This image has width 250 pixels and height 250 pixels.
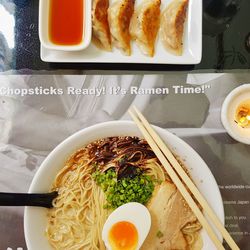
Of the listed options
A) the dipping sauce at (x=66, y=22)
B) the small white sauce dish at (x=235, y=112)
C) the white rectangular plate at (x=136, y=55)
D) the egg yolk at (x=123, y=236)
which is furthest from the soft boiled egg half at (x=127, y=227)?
the dipping sauce at (x=66, y=22)

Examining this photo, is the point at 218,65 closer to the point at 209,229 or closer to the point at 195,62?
the point at 195,62

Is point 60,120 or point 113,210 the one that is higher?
point 60,120

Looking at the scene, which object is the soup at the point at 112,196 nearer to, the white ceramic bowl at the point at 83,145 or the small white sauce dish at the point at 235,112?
the white ceramic bowl at the point at 83,145

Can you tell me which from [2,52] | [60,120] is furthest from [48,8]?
[60,120]

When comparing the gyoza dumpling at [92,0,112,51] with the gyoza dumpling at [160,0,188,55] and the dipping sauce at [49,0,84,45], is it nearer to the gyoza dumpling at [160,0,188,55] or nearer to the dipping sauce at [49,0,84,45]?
the dipping sauce at [49,0,84,45]

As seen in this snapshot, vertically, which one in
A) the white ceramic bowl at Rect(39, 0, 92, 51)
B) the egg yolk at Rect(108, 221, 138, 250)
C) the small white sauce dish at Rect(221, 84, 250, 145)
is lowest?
the egg yolk at Rect(108, 221, 138, 250)

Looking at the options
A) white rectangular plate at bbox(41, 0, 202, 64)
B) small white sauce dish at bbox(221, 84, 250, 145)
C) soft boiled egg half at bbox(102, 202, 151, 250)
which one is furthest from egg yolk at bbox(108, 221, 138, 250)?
white rectangular plate at bbox(41, 0, 202, 64)

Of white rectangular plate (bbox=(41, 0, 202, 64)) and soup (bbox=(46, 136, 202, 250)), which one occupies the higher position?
white rectangular plate (bbox=(41, 0, 202, 64))

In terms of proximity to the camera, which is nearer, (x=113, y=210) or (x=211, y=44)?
(x=113, y=210)
